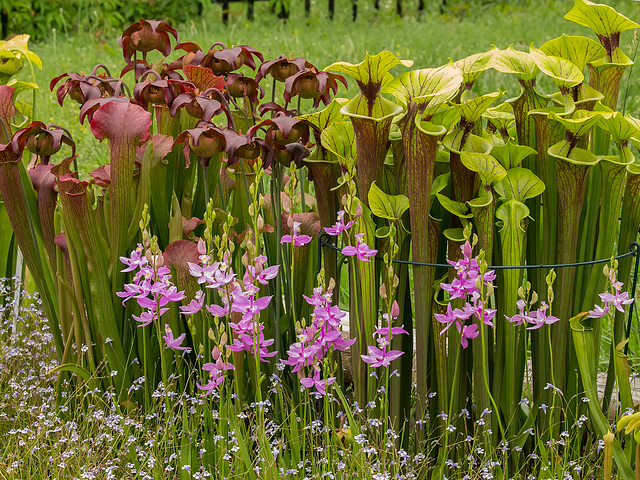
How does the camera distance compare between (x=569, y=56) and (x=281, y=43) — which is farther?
(x=281, y=43)

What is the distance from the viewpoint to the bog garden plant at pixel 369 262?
1.44 metres

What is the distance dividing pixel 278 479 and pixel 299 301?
0.52 meters

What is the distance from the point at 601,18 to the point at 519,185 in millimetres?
442

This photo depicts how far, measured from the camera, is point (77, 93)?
188 cm

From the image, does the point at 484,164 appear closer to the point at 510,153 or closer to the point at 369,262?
the point at 510,153

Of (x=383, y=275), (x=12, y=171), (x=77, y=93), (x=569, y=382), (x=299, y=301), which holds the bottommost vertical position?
(x=569, y=382)

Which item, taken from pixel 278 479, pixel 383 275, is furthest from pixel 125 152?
pixel 278 479

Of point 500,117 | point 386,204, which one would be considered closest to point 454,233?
point 386,204

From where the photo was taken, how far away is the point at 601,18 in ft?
5.01

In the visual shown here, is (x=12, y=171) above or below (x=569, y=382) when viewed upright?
above

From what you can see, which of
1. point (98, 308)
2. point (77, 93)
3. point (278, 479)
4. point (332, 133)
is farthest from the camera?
point (77, 93)

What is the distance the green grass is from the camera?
5223mm

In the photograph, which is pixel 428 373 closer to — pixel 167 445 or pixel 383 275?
pixel 383 275

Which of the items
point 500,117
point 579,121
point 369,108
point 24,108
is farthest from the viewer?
point 24,108
